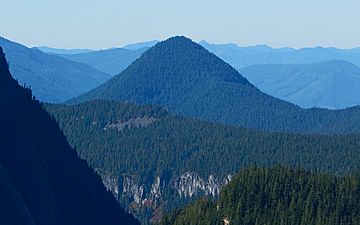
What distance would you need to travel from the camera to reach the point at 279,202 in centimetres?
13262

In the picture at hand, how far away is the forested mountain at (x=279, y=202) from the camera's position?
129000mm

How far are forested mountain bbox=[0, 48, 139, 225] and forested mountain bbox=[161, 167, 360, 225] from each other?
21420 mm

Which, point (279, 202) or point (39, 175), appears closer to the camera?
point (279, 202)

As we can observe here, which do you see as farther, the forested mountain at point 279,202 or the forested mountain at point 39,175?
the forested mountain at point 39,175

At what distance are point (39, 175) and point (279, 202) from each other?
42.3m

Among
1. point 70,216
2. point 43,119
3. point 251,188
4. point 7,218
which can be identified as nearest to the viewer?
point 7,218

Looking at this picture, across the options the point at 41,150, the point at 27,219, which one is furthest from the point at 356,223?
the point at 41,150

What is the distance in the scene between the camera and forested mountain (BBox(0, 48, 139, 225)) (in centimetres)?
13725

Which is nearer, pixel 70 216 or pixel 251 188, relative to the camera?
pixel 251 188

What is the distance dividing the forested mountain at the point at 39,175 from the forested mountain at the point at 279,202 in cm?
2142

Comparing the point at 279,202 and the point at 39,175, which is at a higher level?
the point at 279,202

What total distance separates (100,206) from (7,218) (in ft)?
131

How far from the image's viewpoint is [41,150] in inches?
6112

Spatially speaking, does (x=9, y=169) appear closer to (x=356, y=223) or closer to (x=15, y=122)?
(x=15, y=122)
